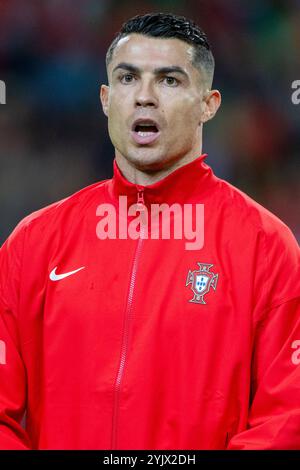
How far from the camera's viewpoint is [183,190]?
2225 millimetres

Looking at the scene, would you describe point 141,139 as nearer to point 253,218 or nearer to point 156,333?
point 253,218

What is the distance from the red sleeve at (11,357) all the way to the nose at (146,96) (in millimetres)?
449

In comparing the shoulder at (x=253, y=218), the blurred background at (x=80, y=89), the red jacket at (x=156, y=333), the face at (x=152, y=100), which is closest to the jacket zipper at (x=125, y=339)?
the red jacket at (x=156, y=333)

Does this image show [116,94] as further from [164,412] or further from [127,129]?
[164,412]

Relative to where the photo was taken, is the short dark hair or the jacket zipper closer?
the jacket zipper

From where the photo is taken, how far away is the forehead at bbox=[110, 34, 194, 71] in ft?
7.14

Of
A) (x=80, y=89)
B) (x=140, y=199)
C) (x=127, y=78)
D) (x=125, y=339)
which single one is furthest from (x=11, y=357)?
(x=80, y=89)

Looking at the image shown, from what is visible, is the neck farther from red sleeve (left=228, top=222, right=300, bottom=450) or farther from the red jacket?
red sleeve (left=228, top=222, right=300, bottom=450)

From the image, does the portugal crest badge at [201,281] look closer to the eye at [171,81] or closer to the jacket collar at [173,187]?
the jacket collar at [173,187]

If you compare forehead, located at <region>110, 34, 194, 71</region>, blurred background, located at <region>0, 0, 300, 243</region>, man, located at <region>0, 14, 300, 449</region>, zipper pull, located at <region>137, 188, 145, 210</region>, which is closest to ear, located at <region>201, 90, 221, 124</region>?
man, located at <region>0, 14, 300, 449</region>

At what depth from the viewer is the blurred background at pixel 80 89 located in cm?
348

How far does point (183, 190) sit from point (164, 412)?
20.9 inches

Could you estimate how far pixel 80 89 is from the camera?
3.52m

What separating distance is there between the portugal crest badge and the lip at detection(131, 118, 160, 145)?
12.4 inches
